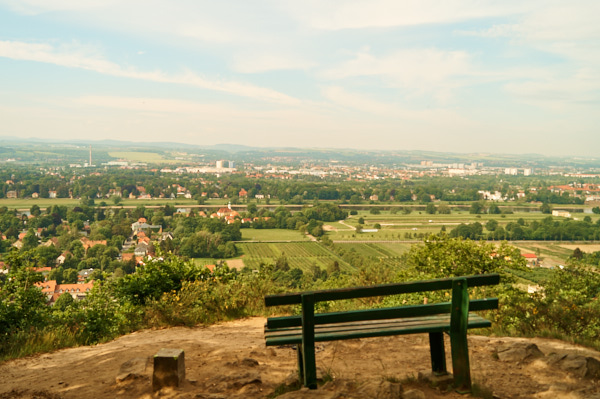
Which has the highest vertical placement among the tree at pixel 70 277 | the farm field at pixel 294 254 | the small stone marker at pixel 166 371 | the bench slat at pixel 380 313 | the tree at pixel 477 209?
the bench slat at pixel 380 313

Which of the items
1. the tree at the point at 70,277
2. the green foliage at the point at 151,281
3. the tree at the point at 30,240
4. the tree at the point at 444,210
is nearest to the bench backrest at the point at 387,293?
the green foliage at the point at 151,281

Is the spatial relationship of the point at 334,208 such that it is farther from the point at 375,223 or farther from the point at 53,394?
the point at 53,394

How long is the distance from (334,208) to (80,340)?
52.4 m

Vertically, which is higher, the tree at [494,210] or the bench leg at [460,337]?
the bench leg at [460,337]

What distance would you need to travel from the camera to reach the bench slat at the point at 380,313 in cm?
310

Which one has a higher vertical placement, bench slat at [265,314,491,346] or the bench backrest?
the bench backrest

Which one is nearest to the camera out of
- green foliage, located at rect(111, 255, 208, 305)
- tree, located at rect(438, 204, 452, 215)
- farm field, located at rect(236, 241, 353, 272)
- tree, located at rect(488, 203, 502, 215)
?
green foliage, located at rect(111, 255, 208, 305)

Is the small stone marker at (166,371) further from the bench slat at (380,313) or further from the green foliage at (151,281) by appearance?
the green foliage at (151,281)

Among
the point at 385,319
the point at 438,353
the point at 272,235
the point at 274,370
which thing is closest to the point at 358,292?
the point at 385,319

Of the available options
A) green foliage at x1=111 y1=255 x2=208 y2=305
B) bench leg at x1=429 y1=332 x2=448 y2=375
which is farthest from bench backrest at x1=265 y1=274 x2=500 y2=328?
green foliage at x1=111 y1=255 x2=208 y2=305

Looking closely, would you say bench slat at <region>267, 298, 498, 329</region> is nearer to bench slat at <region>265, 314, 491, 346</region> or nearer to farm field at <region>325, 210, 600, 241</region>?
bench slat at <region>265, 314, 491, 346</region>

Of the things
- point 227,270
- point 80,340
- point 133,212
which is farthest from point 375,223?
point 80,340

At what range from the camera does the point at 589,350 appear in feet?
14.5

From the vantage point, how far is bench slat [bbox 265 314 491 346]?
314 cm
